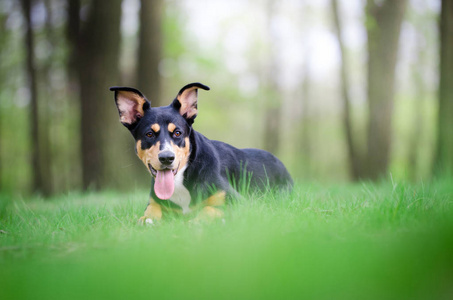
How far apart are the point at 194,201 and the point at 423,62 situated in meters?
19.3

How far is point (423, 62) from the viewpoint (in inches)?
781

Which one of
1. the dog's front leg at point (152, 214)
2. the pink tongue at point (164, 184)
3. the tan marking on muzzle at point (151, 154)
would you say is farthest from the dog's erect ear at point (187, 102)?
the dog's front leg at point (152, 214)

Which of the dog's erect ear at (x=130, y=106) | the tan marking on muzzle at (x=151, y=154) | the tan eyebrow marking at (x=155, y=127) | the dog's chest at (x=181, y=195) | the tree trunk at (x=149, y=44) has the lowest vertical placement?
the dog's chest at (x=181, y=195)

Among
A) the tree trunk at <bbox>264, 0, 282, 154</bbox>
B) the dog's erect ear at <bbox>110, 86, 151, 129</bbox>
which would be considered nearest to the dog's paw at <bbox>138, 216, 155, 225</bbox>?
the dog's erect ear at <bbox>110, 86, 151, 129</bbox>

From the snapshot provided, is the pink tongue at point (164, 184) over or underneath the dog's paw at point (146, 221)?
over

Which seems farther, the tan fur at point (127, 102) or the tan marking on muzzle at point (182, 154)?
the tan fur at point (127, 102)

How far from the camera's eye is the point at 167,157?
12.9 ft

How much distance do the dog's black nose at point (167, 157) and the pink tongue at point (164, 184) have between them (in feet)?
0.69

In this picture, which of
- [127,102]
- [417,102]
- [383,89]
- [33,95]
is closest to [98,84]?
[127,102]

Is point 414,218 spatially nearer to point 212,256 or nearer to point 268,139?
point 212,256

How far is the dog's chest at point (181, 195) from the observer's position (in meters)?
4.40

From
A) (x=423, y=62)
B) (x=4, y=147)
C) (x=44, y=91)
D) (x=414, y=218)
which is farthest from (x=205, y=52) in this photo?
(x=414, y=218)

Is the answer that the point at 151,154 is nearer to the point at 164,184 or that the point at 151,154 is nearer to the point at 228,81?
the point at 164,184

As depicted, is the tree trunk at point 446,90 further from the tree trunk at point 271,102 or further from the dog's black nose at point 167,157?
the tree trunk at point 271,102
